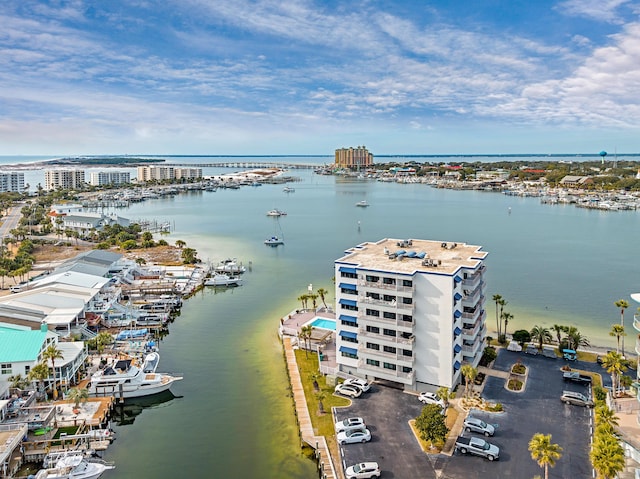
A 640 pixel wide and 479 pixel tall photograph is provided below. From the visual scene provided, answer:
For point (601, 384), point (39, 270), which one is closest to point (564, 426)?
point (601, 384)

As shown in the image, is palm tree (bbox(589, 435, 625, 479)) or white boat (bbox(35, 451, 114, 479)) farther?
white boat (bbox(35, 451, 114, 479))

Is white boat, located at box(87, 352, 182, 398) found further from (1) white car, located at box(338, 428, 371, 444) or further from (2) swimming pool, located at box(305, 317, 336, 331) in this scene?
(1) white car, located at box(338, 428, 371, 444)

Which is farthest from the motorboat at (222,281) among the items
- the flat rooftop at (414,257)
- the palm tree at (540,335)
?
the palm tree at (540,335)

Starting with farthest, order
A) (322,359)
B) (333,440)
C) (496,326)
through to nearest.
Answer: (496,326) < (322,359) < (333,440)

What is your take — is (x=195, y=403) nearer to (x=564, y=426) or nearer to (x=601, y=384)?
(x=564, y=426)

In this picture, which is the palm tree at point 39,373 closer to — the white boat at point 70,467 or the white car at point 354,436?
the white boat at point 70,467

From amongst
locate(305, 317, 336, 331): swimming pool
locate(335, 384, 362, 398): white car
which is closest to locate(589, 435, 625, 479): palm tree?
locate(335, 384, 362, 398): white car

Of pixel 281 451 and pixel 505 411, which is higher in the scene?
pixel 505 411
